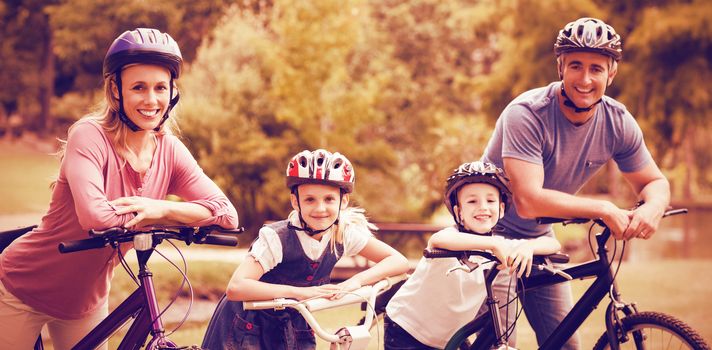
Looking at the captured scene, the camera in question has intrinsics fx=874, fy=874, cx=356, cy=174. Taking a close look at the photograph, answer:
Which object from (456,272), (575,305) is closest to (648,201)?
(575,305)

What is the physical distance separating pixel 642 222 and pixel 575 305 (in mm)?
452

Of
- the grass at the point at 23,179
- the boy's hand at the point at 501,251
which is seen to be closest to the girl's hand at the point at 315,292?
the boy's hand at the point at 501,251

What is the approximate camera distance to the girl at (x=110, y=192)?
336cm

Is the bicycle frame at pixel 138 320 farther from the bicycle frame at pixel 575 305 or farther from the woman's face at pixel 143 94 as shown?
the bicycle frame at pixel 575 305

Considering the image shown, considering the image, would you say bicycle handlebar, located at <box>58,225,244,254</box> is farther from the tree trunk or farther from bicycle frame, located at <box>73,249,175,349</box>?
the tree trunk

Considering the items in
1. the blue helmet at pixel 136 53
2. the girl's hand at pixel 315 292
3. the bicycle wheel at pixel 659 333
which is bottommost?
the bicycle wheel at pixel 659 333

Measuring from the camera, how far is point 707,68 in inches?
629

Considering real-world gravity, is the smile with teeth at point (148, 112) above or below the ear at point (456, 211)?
above

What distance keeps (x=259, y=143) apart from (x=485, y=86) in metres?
5.51

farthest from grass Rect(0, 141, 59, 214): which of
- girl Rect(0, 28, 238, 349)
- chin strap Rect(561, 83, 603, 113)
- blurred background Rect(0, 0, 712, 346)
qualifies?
chin strap Rect(561, 83, 603, 113)

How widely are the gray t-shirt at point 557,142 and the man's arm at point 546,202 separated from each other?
0.18ft

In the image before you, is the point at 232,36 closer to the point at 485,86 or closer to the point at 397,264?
the point at 485,86

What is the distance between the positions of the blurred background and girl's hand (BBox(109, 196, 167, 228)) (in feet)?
35.7

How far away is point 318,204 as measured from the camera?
141 inches
